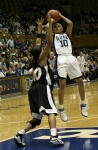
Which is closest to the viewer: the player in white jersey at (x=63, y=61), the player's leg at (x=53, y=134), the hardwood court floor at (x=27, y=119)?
the player's leg at (x=53, y=134)

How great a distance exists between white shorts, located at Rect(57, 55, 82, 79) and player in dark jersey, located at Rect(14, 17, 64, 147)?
1.43 meters

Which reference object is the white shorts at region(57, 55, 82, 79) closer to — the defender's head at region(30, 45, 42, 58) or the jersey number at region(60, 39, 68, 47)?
the jersey number at region(60, 39, 68, 47)

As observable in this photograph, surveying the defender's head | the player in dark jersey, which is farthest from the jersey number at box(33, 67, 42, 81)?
the defender's head

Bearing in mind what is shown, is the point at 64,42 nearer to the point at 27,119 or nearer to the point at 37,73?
the point at 37,73

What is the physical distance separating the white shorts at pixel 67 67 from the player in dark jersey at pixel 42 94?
143cm

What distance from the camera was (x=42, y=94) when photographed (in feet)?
20.1

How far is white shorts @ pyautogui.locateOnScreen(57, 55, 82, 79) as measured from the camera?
7621 mm

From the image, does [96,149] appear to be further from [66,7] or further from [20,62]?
[66,7]

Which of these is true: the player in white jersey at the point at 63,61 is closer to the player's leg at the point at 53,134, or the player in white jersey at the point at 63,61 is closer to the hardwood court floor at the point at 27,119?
the hardwood court floor at the point at 27,119

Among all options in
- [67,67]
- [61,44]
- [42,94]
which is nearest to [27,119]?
[67,67]

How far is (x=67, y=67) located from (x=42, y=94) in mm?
1659

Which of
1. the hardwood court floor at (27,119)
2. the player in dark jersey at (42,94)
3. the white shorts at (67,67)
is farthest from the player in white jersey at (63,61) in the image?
the player in dark jersey at (42,94)

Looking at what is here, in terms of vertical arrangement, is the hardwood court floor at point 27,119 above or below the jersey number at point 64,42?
below

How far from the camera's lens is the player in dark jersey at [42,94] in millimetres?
6023
